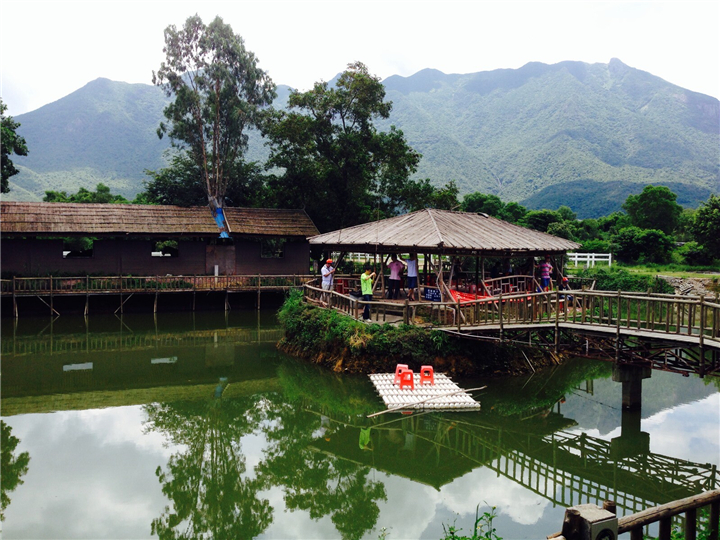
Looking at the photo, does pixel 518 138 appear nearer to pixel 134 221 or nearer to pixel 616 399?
pixel 134 221

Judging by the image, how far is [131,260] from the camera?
2727 centimetres

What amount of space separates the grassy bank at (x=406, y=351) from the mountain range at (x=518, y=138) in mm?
72945

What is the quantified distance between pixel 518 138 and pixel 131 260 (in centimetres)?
10362

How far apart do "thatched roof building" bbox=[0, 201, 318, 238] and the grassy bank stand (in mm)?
13503

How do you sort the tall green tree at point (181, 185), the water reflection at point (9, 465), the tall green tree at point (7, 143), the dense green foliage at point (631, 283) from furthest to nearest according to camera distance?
the tall green tree at point (181, 185) → the tall green tree at point (7, 143) → the dense green foliage at point (631, 283) → the water reflection at point (9, 465)

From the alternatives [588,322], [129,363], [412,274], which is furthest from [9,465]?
[588,322]

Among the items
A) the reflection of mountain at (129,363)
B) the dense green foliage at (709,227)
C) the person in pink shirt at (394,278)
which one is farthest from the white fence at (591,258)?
the reflection of mountain at (129,363)

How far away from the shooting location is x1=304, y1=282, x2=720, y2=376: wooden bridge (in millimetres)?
10406

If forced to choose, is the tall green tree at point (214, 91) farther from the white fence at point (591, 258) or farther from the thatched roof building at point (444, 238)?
the white fence at point (591, 258)

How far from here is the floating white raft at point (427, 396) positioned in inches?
480

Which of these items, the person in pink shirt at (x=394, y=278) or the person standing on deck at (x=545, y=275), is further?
the person standing on deck at (x=545, y=275)

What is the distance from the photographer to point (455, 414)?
39.6 feet

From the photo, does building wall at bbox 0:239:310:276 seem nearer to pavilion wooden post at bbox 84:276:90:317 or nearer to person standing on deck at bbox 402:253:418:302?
pavilion wooden post at bbox 84:276:90:317

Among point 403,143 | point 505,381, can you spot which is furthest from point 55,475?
point 403,143
